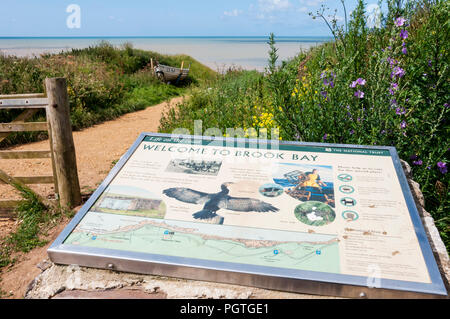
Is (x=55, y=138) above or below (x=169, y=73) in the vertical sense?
below

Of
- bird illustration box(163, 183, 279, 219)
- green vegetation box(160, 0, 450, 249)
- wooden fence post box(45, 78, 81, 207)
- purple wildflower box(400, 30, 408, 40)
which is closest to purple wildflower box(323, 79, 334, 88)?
green vegetation box(160, 0, 450, 249)

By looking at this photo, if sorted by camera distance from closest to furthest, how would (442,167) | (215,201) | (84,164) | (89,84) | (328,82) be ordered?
(215,201)
(442,167)
(328,82)
(84,164)
(89,84)

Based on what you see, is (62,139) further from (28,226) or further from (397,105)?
(397,105)

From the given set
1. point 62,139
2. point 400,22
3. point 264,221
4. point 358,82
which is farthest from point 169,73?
point 264,221

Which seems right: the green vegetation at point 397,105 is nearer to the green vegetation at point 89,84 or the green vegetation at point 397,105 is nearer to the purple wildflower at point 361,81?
the purple wildflower at point 361,81

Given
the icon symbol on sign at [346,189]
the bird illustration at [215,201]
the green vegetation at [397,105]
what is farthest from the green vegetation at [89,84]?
the icon symbol on sign at [346,189]

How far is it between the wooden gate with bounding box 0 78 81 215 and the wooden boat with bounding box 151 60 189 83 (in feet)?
42.8

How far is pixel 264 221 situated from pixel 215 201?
1.14 ft

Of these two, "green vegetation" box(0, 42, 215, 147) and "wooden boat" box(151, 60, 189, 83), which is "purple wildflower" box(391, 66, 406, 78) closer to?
"green vegetation" box(0, 42, 215, 147)

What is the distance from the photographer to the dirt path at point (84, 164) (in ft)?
10.9

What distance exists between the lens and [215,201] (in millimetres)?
2199

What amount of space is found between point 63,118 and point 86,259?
2.52m
